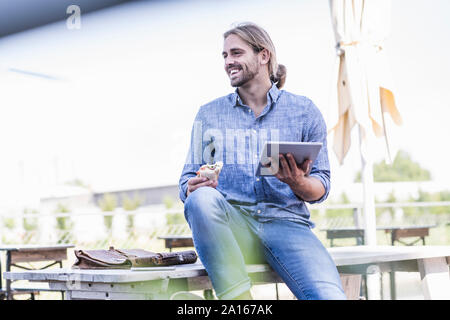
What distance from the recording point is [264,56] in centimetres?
190

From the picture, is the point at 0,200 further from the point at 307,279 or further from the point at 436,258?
the point at 436,258

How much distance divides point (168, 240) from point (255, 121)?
185cm

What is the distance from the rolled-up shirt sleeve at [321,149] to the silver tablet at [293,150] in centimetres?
22

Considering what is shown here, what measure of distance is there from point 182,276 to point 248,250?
0.24m

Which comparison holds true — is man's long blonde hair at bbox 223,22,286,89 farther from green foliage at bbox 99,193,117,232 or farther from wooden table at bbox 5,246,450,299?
green foliage at bbox 99,193,117,232

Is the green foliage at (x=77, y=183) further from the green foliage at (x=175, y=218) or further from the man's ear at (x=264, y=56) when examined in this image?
the green foliage at (x=175, y=218)

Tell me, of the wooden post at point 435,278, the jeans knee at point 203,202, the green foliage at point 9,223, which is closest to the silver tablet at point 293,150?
the jeans knee at point 203,202

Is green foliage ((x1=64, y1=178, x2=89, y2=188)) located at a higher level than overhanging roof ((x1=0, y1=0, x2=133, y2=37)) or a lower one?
lower

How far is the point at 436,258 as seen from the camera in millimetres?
1929

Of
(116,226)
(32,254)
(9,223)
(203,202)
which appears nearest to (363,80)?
(203,202)

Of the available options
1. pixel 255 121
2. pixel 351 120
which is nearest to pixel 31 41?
pixel 255 121

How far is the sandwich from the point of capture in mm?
1619

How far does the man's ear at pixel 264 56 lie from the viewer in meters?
1.89

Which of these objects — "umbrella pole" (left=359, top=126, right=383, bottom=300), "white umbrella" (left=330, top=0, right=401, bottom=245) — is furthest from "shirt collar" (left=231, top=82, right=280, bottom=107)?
"umbrella pole" (left=359, top=126, right=383, bottom=300)
